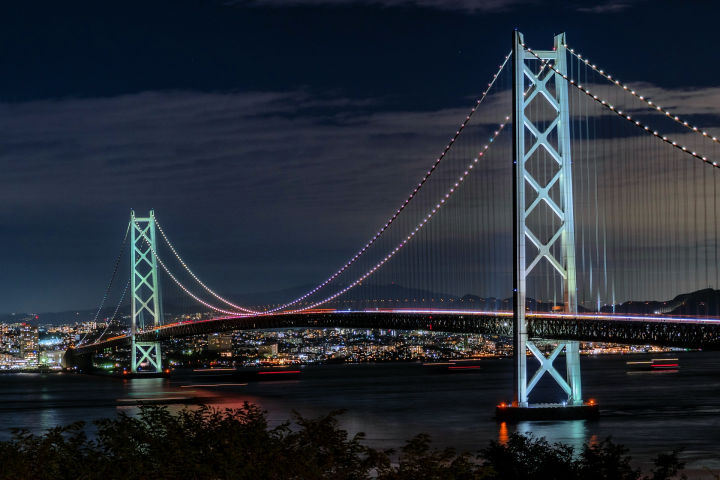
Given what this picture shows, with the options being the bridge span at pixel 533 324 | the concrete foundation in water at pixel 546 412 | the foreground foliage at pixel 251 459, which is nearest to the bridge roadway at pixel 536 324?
the bridge span at pixel 533 324

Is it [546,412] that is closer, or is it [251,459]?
[251,459]

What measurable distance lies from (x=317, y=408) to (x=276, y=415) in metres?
4.87

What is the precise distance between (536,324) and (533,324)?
12 cm

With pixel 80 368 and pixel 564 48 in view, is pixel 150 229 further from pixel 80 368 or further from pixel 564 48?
pixel 564 48

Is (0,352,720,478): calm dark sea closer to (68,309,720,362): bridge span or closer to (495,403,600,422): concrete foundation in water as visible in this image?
(495,403,600,422): concrete foundation in water

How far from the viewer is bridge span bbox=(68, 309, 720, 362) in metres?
28.1

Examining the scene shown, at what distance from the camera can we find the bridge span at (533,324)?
2808 centimetres

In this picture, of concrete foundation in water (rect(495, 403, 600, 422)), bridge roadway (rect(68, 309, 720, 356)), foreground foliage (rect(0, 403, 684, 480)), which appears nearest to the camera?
foreground foliage (rect(0, 403, 684, 480))

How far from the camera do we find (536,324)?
34.7 metres

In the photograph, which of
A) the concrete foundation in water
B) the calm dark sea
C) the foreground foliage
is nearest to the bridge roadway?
the concrete foundation in water

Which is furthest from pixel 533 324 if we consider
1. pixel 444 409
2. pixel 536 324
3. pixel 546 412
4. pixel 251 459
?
pixel 251 459

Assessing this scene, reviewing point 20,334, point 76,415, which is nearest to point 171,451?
point 76,415

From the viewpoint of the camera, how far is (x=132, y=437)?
15.2 m

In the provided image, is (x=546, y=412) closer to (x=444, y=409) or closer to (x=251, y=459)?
(x=444, y=409)
